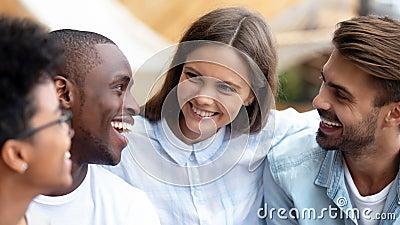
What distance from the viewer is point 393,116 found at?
150 cm

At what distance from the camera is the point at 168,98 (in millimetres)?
1547

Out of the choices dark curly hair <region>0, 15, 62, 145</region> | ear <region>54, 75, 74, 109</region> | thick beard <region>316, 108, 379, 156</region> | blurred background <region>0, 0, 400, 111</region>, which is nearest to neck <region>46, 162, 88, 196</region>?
ear <region>54, 75, 74, 109</region>

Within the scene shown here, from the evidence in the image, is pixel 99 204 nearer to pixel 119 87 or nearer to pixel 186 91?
pixel 119 87

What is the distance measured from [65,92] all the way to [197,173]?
42 cm

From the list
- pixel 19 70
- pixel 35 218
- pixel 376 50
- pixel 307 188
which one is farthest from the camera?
pixel 307 188

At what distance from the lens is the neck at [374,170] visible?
1495 millimetres

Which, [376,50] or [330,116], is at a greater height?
[376,50]

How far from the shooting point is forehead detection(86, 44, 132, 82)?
1.27 m

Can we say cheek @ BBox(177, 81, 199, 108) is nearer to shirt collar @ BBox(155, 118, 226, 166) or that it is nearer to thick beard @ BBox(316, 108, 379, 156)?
shirt collar @ BBox(155, 118, 226, 166)

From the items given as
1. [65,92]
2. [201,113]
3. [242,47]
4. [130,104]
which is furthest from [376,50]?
[65,92]

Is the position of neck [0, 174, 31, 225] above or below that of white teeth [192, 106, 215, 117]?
above

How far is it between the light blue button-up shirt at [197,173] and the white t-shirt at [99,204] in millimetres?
150

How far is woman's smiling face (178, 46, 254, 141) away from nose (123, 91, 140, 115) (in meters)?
0.15

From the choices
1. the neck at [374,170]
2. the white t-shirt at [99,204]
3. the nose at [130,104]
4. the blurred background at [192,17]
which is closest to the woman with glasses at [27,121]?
the white t-shirt at [99,204]
